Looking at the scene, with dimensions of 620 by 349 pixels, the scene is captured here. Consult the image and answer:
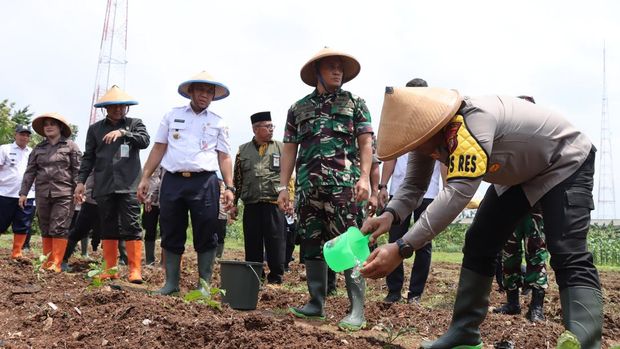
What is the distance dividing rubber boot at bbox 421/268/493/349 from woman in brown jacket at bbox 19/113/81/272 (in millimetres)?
5327

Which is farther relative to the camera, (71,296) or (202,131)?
(202,131)

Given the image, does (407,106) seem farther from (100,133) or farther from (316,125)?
(100,133)

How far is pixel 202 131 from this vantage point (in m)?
5.80

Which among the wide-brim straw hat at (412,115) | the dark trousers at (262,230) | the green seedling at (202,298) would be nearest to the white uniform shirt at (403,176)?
the dark trousers at (262,230)

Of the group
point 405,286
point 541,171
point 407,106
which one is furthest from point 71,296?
point 405,286

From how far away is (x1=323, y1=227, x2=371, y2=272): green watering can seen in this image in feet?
11.6

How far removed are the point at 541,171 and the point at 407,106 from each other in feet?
2.58

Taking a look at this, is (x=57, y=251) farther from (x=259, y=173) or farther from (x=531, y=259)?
(x=531, y=259)

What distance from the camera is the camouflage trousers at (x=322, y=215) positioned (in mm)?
4820

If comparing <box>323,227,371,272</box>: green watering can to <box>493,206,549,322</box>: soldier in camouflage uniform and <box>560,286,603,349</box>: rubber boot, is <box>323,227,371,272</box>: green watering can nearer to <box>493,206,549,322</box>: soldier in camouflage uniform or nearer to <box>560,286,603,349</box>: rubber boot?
<box>560,286,603,349</box>: rubber boot

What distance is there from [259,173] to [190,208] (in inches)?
62.8

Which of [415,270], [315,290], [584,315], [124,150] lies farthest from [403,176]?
[584,315]

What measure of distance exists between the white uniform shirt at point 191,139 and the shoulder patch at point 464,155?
10.1ft

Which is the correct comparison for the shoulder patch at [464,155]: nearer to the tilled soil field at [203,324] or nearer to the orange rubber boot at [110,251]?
the tilled soil field at [203,324]
